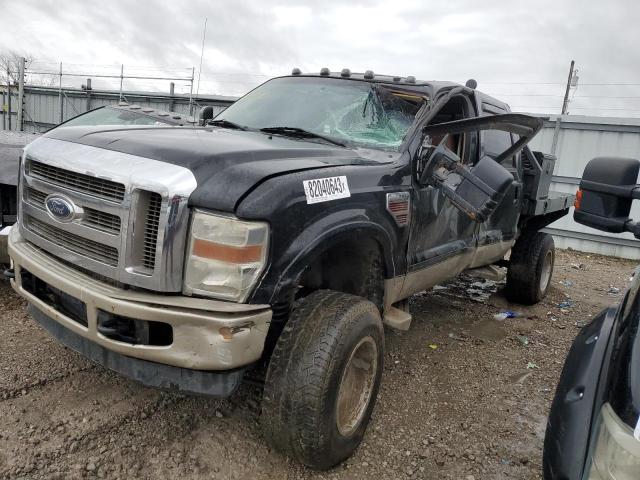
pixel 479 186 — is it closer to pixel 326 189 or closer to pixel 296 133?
pixel 326 189

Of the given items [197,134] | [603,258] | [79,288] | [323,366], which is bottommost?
[603,258]

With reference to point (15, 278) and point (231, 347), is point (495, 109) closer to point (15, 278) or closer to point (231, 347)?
point (231, 347)

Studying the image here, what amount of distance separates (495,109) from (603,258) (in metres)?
7.11

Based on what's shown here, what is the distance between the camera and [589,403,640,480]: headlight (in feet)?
4.17

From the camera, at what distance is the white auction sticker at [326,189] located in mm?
2289

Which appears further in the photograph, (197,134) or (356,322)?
(197,134)

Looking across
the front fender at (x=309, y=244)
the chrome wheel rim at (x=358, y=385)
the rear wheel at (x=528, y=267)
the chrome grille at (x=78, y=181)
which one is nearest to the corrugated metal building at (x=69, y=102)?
the rear wheel at (x=528, y=267)

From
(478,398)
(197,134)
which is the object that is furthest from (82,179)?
(478,398)

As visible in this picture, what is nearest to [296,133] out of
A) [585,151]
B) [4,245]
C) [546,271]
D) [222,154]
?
[222,154]

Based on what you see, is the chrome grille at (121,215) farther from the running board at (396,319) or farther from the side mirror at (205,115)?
the side mirror at (205,115)

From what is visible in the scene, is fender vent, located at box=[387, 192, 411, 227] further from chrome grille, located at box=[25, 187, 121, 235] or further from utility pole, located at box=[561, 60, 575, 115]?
utility pole, located at box=[561, 60, 575, 115]

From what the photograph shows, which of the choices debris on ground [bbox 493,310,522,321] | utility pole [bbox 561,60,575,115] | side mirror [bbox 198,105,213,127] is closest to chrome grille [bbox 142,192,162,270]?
side mirror [bbox 198,105,213,127]

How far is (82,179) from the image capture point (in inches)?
90.7

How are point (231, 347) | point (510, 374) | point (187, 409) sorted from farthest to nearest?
point (510, 374)
point (187, 409)
point (231, 347)
